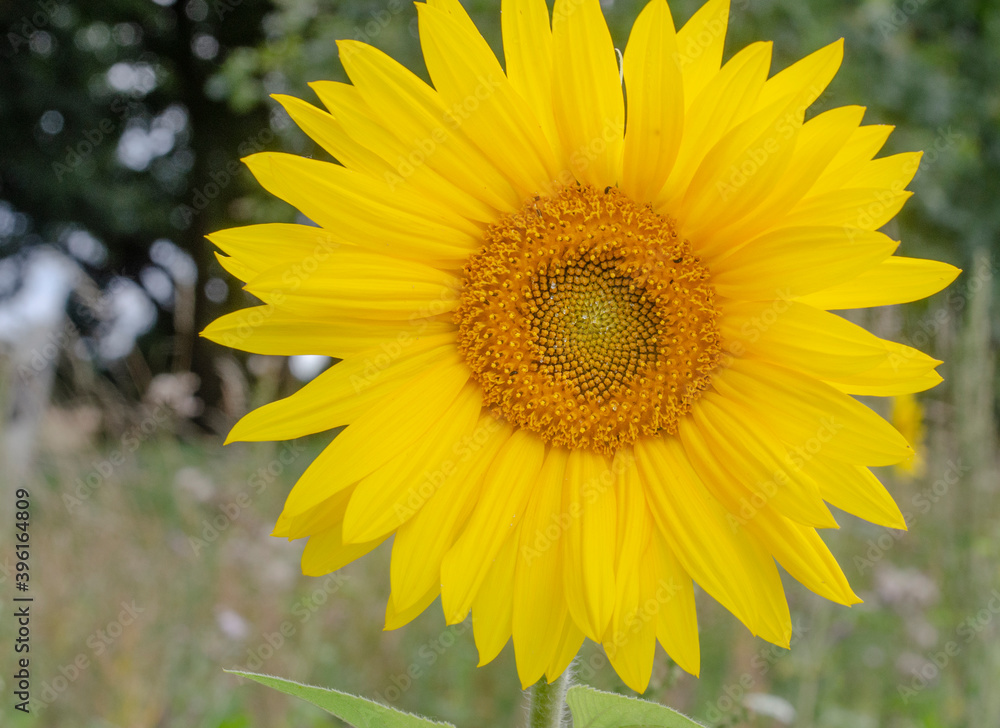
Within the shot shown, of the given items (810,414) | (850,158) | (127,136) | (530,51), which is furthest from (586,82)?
(127,136)

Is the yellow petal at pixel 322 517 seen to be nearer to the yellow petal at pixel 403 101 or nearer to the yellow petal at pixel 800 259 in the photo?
the yellow petal at pixel 403 101

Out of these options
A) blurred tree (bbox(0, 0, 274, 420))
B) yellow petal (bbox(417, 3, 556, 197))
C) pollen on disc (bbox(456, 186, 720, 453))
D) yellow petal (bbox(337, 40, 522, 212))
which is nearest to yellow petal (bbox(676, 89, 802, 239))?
pollen on disc (bbox(456, 186, 720, 453))

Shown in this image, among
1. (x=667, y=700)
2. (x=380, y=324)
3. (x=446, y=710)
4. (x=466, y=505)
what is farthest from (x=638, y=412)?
(x=446, y=710)

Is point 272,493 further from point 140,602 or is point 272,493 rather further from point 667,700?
point 667,700

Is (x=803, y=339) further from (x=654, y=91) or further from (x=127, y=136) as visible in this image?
(x=127, y=136)

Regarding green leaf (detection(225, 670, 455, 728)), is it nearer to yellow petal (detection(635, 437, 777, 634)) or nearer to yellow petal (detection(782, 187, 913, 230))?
yellow petal (detection(635, 437, 777, 634))
